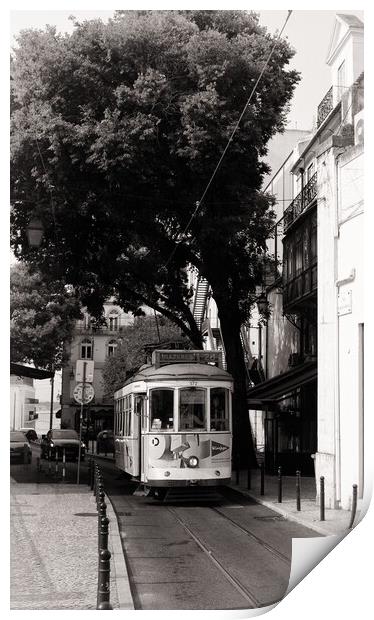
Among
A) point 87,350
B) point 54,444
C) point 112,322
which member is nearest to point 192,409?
point 112,322

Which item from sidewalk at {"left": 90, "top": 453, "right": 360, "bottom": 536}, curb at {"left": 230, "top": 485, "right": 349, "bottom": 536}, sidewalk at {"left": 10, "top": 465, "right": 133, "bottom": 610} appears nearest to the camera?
sidewalk at {"left": 10, "top": 465, "right": 133, "bottom": 610}

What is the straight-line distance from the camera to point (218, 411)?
12953 mm

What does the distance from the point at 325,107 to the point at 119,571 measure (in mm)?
5406

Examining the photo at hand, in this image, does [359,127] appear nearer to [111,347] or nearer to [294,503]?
[111,347]

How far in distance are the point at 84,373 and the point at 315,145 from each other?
4.51m

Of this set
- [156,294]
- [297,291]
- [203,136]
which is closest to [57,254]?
[203,136]

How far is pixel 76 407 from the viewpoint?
412 inches

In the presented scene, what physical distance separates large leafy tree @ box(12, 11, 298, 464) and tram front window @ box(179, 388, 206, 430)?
2.00 metres

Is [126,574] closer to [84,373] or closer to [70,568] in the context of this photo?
[70,568]

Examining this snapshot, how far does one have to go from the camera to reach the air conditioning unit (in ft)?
31.2

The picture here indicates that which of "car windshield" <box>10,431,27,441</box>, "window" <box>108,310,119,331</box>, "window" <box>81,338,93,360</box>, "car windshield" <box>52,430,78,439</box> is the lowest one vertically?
"car windshield" <box>52,430,78,439</box>

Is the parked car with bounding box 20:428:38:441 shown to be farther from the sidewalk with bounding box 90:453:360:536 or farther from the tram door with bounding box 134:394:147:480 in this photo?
the tram door with bounding box 134:394:147:480

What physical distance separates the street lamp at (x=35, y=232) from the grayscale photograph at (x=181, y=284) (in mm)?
26

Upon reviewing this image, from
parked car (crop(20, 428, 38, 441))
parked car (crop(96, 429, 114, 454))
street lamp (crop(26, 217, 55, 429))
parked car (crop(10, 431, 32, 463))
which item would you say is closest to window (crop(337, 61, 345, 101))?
street lamp (crop(26, 217, 55, 429))
